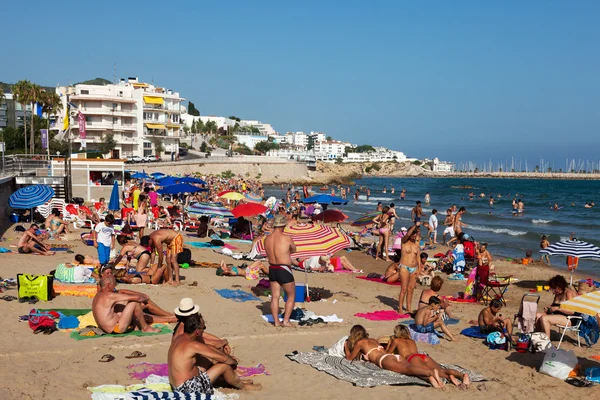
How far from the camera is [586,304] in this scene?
755cm

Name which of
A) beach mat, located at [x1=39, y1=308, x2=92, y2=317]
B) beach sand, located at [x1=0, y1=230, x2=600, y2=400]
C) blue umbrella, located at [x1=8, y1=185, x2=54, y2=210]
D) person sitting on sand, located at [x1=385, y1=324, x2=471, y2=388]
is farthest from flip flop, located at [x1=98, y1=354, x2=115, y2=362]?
blue umbrella, located at [x1=8, y1=185, x2=54, y2=210]

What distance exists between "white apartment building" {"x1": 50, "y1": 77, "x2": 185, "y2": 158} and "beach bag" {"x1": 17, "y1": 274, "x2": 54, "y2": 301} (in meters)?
54.7

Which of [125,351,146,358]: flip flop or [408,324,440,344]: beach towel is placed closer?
[125,351,146,358]: flip flop

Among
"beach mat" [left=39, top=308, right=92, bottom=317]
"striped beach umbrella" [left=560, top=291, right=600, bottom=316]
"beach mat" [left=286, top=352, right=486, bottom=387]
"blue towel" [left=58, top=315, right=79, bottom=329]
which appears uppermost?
"striped beach umbrella" [left=560, top=291, right=600, bottom=316]

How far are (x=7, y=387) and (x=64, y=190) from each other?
76.3 feet

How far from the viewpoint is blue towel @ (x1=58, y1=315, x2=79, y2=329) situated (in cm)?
790

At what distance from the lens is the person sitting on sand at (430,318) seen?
8.55 metres

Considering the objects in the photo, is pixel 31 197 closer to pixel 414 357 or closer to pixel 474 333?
pixel 474 333

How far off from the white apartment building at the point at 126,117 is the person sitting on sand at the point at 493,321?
188 ft

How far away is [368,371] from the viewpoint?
6.86 meters

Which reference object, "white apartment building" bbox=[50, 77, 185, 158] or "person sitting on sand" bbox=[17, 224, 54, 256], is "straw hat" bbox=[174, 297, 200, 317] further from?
"white apartment building" bbox=[50, 77, 185, 158]

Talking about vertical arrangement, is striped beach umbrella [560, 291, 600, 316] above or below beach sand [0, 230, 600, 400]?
above

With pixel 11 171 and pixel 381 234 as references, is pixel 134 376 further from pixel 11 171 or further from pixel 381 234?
pixel 11 171

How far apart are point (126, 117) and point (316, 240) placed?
2450 inches
